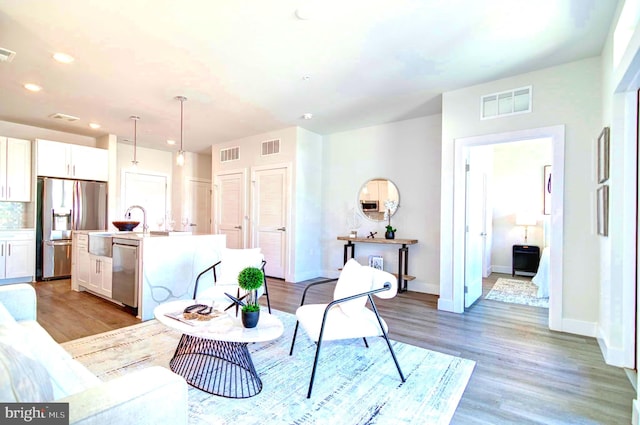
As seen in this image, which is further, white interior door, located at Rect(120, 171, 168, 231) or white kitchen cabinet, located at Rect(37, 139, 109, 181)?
white interior door, located at Rect(120, 171, 168, 231)

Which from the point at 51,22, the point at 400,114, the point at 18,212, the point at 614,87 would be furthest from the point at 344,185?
the point at 18,212

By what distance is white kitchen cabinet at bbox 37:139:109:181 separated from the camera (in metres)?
5.46

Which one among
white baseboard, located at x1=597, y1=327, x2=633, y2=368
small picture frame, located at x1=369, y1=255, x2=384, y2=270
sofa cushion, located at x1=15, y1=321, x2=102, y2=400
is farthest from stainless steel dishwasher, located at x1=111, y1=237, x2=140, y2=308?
white baseboard, located at x1=597, y1=327, x2=633, y2=368

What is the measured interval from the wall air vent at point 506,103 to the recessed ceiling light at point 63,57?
4454mm

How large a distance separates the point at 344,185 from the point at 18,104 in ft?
16.6

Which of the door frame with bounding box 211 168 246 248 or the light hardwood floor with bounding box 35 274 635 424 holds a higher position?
the door frame with bounding box 211 168 246 248

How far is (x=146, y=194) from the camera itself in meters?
7.33

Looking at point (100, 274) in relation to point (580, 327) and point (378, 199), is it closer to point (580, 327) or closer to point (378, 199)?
point (378, 199)

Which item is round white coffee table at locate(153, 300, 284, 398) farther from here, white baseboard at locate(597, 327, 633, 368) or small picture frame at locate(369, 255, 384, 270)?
small picture frame at locate(369, 255, 384, 270)

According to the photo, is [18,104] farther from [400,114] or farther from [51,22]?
[400,114]

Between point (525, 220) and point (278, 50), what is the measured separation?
239 inches

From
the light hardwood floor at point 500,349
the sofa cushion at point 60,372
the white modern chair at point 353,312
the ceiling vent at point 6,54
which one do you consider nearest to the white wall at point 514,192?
the light hardwood floor at point 500,349

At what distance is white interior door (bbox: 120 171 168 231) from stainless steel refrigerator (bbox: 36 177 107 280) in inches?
40.4

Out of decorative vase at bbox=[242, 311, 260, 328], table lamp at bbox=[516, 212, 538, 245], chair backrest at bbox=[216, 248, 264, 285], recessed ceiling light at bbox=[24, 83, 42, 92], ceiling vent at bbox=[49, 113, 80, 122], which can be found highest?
recessed ceiling light at bbox=[24, 83, 42, 92]
